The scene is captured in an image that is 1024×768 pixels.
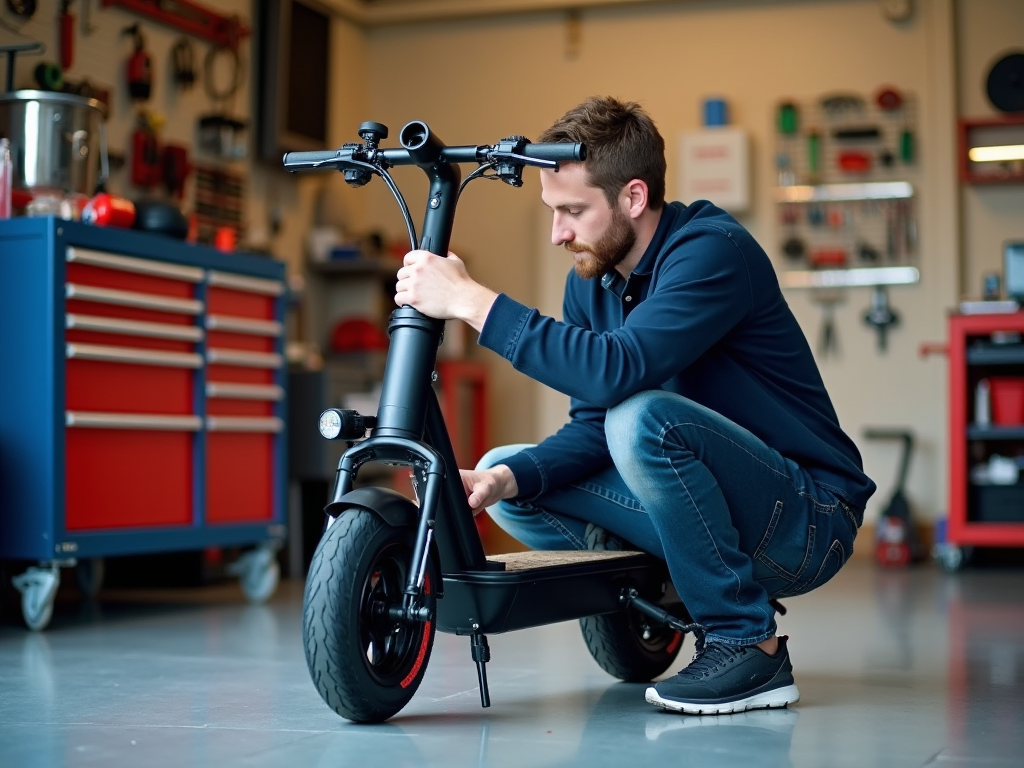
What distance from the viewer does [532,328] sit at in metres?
1.93

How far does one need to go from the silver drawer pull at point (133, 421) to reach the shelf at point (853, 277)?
10.8 ft

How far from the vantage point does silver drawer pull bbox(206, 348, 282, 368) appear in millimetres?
4148

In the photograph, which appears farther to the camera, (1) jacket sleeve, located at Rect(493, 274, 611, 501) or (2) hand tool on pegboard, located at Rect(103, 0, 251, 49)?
(2) hand tool on pegboard, located at Rect(103, 0, 251, 49)

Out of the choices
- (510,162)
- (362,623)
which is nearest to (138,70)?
(510,162)

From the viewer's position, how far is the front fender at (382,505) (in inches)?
73.0

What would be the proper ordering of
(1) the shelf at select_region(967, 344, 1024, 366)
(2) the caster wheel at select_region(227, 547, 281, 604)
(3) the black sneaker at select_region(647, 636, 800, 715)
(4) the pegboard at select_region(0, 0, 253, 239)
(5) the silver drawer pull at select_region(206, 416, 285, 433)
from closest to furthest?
(3) the black sneaker at select_region(647, 636, 800, 715) → (5) the silver drawer pull at select_region(206, 416, 285, 433) → (2) the caster wheel at select_region(227, 547, 281, 604) → (4) the pegboard at select_region(0, 0, 253, 239) → (1) the shelf at select_region(967, 344, 1024, 366)

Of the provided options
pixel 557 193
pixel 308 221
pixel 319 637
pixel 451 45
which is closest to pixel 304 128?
pixel 308 221

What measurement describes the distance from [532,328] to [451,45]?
17.5ft

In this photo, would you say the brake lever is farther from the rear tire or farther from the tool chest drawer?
the tool chest drawer

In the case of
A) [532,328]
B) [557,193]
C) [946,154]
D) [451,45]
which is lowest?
[532,328]

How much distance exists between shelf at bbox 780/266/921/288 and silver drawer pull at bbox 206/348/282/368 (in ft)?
9.36

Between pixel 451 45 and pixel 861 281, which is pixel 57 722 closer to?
pixel 861 281

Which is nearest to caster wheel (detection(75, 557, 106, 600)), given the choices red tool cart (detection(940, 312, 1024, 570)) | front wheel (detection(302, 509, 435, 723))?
front wheel (detection(302, 509, 435, 723))

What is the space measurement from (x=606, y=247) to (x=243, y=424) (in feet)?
7.72
